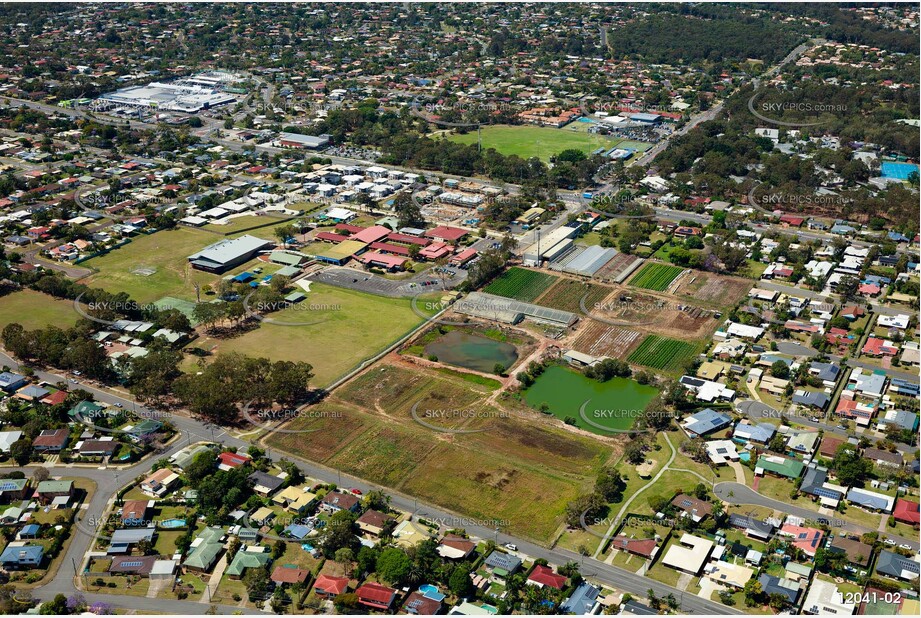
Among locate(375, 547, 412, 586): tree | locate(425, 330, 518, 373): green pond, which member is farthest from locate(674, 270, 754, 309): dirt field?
locate(375, 547, 412, 586): tree

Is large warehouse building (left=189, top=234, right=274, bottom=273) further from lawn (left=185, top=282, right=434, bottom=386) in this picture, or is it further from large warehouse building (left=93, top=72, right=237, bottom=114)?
large warehouse building (left=93, top=72, right=237, bottom=114)

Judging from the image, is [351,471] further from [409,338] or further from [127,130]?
[127,130]

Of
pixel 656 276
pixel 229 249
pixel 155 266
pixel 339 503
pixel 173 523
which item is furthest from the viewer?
pixel 229 249

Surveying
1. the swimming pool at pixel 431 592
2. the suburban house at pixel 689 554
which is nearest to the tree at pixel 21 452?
the swimming pool at pixel 431 592

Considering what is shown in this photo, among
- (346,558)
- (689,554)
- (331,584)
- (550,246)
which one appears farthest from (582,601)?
(550,246)

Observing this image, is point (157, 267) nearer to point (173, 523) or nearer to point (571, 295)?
point (173, 523)

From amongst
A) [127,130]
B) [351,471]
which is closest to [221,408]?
[351,471]

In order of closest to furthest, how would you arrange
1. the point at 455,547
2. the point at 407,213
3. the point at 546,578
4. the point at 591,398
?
the point at 546,578 < the point at 455,547 < the point at 591,398 < the point at 407,213

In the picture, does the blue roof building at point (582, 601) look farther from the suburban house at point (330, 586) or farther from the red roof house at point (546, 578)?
the suburban house at point (330, 586)
